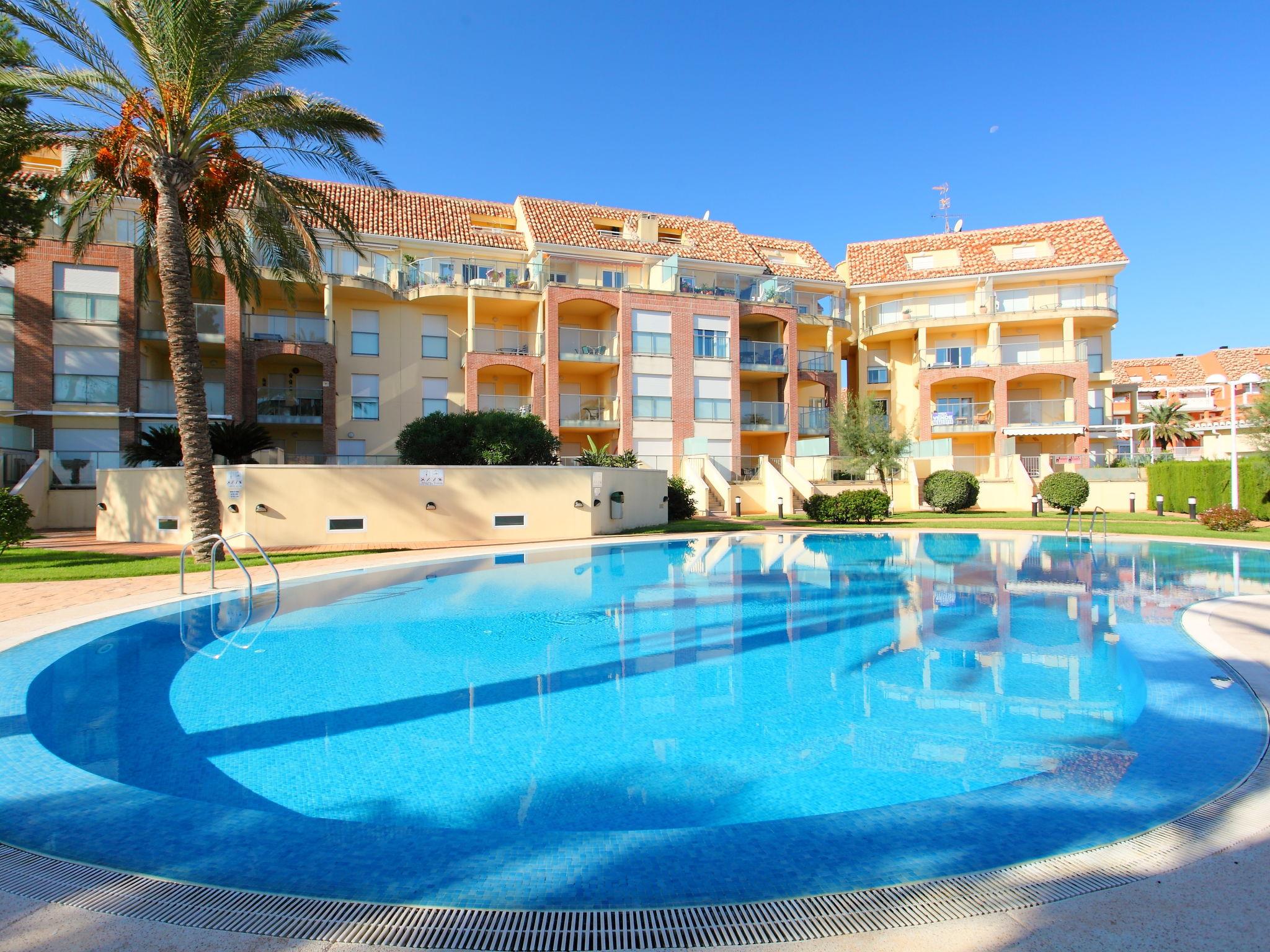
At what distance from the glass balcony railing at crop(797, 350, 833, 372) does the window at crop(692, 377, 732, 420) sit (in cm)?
539

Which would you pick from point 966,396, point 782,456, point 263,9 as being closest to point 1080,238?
point 966,396

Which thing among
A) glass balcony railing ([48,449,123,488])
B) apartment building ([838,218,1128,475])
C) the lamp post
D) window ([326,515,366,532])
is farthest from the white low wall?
apartment building ([838,218,1128,475])

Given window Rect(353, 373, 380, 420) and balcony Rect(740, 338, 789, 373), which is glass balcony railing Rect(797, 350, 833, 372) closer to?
balcony Rect(740, 338, 789, 373)

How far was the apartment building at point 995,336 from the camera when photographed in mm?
38094

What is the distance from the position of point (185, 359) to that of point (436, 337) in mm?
18398

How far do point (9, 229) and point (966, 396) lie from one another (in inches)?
1605

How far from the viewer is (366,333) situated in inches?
1273

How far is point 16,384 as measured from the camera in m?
26.1

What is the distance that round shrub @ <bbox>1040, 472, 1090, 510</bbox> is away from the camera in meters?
29.9

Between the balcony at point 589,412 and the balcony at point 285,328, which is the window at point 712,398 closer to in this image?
the balcony at point 589,412

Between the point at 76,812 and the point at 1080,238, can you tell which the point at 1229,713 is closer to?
the point at 76,812

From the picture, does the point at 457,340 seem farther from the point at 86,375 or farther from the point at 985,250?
the point at 985,250

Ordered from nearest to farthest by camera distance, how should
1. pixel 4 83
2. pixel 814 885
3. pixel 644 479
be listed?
pixel 814 885 < pixel 4 83 < pixel 644 479

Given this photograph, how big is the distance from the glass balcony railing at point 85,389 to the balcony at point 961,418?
36.3m
